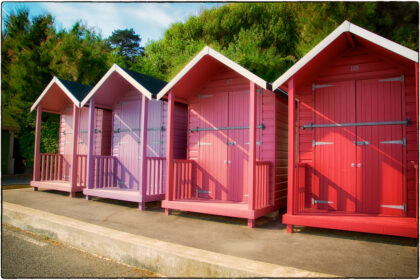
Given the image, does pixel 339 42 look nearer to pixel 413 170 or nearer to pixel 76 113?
pixel 413 170

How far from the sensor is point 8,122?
15.3m

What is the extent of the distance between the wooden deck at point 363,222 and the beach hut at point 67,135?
22.2ft

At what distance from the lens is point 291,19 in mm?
21266

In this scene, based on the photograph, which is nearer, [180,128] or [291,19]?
[180,128]

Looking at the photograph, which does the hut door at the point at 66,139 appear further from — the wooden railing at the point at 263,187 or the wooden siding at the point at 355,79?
the wooden siding at the point at 355,79

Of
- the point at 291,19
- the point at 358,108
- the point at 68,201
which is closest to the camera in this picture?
the point at 358,108

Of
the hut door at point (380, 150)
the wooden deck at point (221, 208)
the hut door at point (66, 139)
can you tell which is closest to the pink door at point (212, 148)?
the wooden deck at point (221, 208)

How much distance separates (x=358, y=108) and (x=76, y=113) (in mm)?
7764

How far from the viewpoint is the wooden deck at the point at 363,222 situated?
4582 millimetres

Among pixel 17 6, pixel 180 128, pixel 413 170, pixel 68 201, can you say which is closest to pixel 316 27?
pixel 180 128

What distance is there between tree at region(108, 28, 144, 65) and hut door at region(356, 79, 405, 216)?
26339 millimetres

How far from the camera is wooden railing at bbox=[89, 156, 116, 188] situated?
8945mm

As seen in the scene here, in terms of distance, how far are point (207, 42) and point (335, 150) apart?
70.1 ft

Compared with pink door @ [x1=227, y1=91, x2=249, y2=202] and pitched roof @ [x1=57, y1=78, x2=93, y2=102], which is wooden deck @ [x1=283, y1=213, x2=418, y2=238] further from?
pitched roof @ [x1=57, y1=78, x2=93, y2=102]
